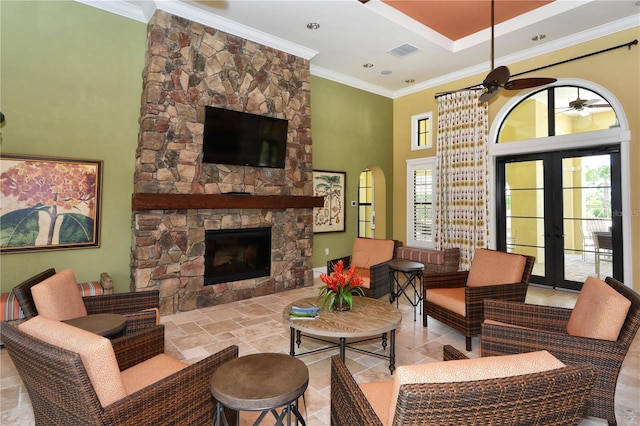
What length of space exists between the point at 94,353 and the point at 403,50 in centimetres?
602

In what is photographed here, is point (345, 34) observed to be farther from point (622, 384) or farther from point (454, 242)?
point (622, 384)

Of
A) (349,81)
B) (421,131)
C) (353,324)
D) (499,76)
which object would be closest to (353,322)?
(353,324)

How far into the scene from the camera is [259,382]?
1664mm

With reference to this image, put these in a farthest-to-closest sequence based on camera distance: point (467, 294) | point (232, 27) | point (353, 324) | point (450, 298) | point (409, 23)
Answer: point (409, 23) → point (232, 27) → point (450, 298) → point (467, 294) → point (353, 324)

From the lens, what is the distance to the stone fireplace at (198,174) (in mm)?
4367

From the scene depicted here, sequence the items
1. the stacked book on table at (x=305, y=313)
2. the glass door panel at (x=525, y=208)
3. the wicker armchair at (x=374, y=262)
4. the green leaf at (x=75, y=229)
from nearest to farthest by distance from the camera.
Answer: the stacked book on table at (x=305, y=313) → the green leaf at (x=75, y=229) → the wicker armchair at (x=374, y=262) → the glass door panel at (x=525, y=208)

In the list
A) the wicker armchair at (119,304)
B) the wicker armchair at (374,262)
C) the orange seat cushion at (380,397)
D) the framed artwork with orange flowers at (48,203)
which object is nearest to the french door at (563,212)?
the wicker armchair at (374,262)

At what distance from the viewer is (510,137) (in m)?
6.16

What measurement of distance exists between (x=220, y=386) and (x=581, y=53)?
6656 mm

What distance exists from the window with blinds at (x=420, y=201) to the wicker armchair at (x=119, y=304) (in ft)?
18.8

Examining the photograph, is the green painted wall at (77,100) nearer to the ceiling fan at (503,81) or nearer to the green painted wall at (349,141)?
the green painted wall at (349,141)

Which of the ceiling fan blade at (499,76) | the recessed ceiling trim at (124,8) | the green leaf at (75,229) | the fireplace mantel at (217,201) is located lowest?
the green leaf at (75,229)

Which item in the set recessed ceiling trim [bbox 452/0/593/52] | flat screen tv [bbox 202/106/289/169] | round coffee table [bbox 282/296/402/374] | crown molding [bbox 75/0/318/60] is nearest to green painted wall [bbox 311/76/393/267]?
flat screen tv [bbox 202/106/289/169]

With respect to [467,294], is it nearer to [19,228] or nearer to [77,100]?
[19,228]
